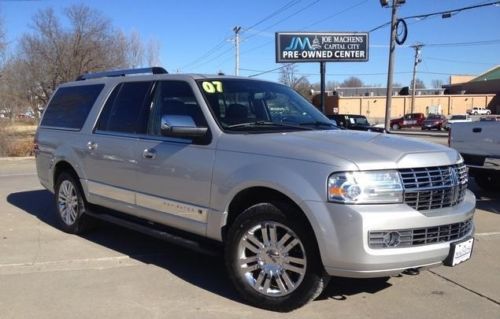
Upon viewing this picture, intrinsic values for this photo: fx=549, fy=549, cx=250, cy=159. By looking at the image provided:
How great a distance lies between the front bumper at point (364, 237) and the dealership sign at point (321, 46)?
108 ft

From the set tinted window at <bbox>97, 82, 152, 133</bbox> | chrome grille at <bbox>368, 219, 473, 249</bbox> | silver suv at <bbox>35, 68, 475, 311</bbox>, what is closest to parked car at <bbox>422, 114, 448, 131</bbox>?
silver suv at <bbox>35, 68, 475, 311</bbox>

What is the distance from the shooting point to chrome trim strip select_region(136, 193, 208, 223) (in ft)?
16.0

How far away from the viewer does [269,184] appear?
4.24 m

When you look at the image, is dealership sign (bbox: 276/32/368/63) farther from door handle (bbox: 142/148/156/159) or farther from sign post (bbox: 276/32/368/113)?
door handle (bbox: 142/148/156/159)

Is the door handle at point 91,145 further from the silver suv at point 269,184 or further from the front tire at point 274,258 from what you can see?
the front tire at point 274,258

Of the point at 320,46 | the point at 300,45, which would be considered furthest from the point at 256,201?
the point at 320,46

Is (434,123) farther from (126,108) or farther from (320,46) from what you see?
(126,108)

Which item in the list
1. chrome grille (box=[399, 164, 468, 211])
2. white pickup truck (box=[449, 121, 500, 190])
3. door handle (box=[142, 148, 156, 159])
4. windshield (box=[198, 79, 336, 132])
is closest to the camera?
chrome grille (box=[399, 164, 468, 211])

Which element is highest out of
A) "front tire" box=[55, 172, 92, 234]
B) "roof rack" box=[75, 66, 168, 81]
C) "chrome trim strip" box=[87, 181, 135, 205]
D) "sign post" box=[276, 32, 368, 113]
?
"sign post" box=[276, 32, 368, 113]

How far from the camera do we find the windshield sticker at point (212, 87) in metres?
5.21

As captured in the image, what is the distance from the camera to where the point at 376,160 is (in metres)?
3.97

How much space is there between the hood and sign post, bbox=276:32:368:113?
A: 32045 mm

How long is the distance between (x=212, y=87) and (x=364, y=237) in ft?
7.27

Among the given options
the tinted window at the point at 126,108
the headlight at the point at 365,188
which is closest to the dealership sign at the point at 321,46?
the tinted window at the point at 126,108
